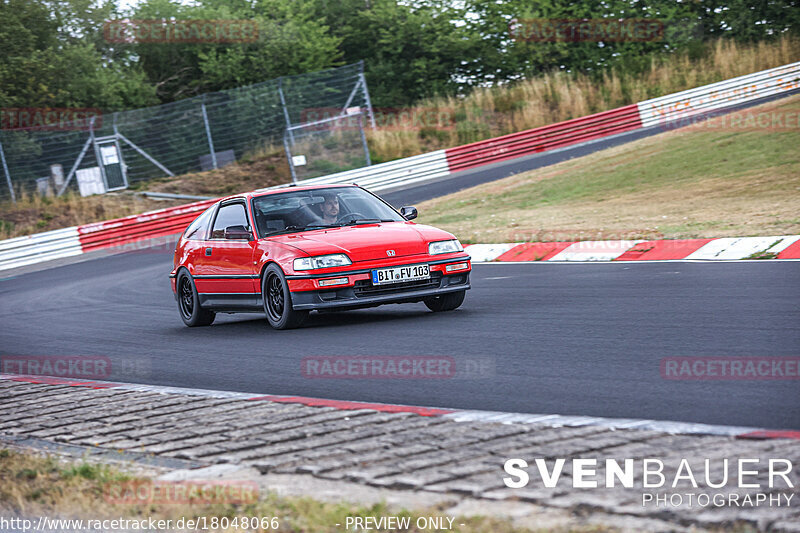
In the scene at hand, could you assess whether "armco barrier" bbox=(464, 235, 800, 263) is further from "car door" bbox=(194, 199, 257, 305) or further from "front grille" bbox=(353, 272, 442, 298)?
"car door" bbox=(194, 199, 257, 305)

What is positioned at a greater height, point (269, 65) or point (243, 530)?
point (269, 65)

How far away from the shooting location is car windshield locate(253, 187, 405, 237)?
10.7m

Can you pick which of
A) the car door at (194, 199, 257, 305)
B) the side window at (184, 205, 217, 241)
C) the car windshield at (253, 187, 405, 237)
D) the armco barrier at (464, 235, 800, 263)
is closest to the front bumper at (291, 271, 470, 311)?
the car door at (194, 199, 257, 305)

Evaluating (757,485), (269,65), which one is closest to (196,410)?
(757,485)

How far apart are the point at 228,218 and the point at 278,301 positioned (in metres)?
1.63

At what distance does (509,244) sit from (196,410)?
34.7 ft

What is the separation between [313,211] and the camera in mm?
10766

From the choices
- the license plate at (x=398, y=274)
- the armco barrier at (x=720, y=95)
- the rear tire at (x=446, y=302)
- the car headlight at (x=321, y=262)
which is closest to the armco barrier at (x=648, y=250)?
the rear tire at (x=446, y=302)

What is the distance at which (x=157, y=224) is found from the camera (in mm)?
29375

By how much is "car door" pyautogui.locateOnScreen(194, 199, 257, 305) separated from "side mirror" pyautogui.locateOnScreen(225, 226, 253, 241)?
0.04m

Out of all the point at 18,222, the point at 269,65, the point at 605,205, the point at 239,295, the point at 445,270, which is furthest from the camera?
the point at 269,65

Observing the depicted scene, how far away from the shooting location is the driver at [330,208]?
1073cm

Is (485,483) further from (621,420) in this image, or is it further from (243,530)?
(621,420)

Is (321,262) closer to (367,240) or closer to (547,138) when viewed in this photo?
(367,240)
